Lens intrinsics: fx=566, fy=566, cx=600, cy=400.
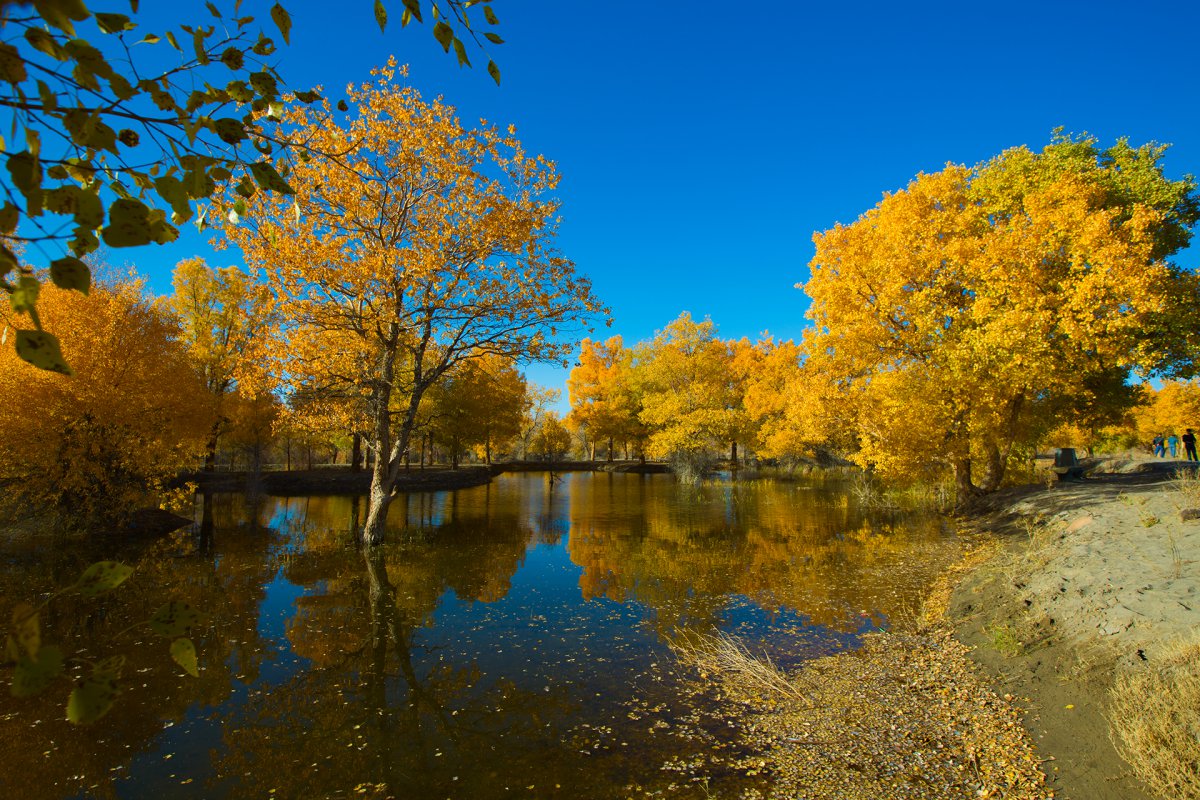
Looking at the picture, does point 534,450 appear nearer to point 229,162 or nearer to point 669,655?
point 669,655

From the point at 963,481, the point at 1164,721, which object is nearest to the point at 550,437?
the point at 963,481

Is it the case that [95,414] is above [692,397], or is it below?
below

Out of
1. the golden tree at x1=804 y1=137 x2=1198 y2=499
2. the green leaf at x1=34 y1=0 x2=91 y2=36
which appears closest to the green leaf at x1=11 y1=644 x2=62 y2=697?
the green leaf at x1=34 y1=0 x2=91 y2=36

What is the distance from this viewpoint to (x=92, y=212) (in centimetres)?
147

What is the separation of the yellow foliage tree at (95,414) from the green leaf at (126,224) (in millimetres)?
17916

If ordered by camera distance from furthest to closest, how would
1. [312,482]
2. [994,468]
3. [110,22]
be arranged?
[312,482], [994,468], [110,22]

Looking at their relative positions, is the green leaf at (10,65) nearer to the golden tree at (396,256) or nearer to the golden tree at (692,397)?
the golden tree at (396,256)

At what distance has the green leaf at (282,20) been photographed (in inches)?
77.2

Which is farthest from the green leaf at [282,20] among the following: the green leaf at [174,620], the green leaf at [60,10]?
the green leaf at [174,620]

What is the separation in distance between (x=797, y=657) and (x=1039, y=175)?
19.3 m

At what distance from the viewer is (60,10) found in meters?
1.33

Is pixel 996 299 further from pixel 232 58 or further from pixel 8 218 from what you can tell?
pixel 8 218

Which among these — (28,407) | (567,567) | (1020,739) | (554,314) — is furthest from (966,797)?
(28,407)

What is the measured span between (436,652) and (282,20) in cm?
782
